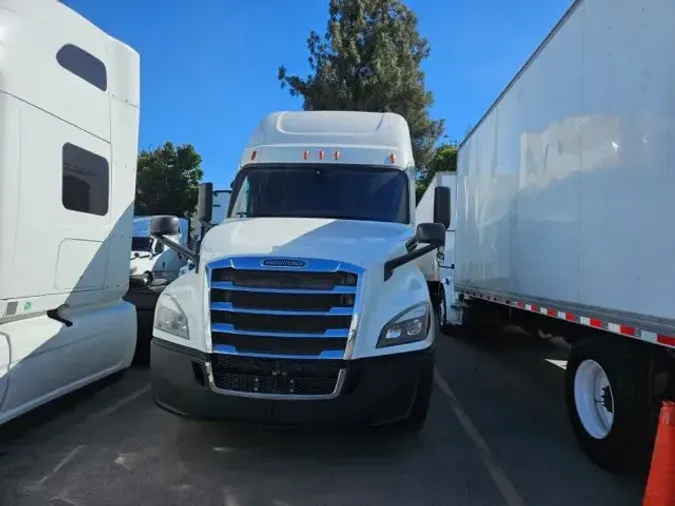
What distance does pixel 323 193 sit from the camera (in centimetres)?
605

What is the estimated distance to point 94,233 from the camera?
5.53 meters

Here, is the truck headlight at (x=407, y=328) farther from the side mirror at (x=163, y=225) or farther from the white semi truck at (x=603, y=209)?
the side mirror at (x=163, y=225)

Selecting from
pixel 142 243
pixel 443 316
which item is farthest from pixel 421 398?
pixel 142 243

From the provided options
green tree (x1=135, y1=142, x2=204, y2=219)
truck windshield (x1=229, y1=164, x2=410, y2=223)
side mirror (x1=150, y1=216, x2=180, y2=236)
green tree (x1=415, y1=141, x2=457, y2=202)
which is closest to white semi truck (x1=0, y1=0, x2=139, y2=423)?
side mirror (x1=150, y1=216, x2=180, y2=236)

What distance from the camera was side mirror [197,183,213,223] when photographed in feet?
21.5

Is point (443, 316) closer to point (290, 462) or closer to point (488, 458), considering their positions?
point (488, 458)

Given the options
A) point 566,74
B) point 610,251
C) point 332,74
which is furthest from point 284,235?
point 332,74

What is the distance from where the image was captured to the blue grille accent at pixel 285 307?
431 cm

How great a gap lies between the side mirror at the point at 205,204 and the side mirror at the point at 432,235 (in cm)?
274

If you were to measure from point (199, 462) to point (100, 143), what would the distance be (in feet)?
10.5

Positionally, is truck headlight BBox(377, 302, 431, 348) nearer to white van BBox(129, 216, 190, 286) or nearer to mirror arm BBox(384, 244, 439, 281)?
mirror arm BBox(384, 244, 439, 281)

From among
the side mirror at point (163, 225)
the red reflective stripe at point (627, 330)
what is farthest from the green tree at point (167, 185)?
the red reflective stripe at point (627, 330)

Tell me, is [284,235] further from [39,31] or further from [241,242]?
[39,31]

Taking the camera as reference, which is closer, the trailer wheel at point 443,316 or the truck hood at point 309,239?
the truck hood at point 309,239
